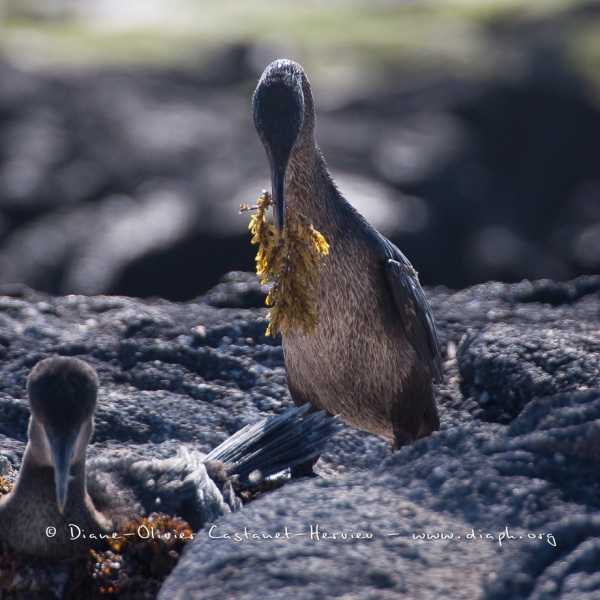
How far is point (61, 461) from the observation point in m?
4.05

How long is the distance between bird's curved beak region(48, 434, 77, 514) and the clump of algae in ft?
4.48

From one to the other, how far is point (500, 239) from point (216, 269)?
3603 mm

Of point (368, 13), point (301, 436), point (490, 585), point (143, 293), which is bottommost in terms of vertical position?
point (490, 585)

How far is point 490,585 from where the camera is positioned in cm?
327

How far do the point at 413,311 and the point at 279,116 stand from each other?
1.22m

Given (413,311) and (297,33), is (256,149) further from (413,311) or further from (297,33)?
(413,311)

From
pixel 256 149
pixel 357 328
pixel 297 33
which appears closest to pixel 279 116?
pixel 357 328

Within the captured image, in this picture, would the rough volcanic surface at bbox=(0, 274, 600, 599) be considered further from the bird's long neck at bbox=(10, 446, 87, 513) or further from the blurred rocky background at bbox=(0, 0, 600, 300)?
the blurred rocky background at bbox=(0, 0, 600, 300)

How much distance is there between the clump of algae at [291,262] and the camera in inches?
200

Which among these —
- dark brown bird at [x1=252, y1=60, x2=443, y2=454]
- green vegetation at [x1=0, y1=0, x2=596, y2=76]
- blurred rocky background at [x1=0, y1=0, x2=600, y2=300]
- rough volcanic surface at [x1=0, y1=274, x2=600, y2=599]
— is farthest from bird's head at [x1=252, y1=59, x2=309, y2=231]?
green vegetation at [x1=0, y1=0, x2=596, y2=76]

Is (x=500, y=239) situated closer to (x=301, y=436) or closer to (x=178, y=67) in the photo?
(x=178, y=67)

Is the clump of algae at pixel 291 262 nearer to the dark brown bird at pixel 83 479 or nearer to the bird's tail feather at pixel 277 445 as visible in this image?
the bird's tail feather at pixel 277 445

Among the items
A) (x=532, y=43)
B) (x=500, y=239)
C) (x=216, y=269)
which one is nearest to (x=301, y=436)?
(x=216, y=269)

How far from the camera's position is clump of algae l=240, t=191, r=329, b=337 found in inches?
200
